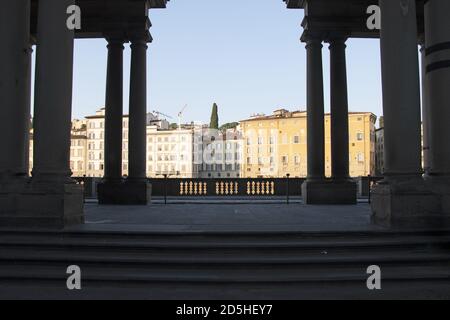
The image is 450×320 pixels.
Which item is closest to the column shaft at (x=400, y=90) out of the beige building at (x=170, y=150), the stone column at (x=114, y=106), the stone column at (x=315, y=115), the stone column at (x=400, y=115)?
the stone column at (x=400, y=115)

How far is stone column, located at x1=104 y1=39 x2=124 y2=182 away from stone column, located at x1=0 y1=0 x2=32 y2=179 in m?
7.05

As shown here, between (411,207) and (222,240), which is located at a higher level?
(411,207)

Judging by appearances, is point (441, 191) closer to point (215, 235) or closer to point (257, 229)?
point (257, 229)

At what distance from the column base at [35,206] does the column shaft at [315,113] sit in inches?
406

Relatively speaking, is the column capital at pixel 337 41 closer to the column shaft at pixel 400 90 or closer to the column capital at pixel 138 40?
the column capital at pixel 138 40

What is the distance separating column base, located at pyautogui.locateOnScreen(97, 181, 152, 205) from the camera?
15812 millimetres

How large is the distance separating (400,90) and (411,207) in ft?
7.77

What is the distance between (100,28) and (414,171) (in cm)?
1276

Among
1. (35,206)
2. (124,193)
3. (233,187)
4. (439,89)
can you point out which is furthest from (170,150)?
(439,89)

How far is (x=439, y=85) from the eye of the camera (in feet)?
29.3

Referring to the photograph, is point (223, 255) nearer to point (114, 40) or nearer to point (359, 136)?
point (114, 40)

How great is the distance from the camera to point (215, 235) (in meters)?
7.63

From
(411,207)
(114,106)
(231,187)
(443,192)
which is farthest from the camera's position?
(231,187)

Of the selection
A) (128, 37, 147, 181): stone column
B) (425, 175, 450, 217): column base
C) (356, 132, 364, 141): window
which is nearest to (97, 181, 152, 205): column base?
(128, 37, 147, 181): stone column
